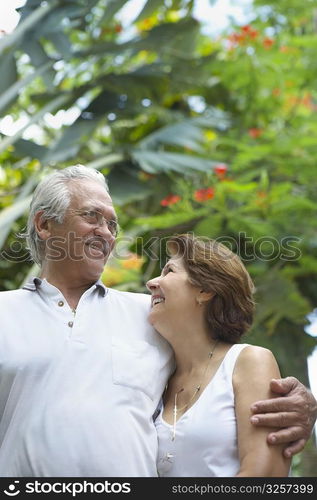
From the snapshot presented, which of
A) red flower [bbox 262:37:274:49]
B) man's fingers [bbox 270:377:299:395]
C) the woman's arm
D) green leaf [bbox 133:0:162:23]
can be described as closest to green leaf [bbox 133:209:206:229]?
green leaf [bbox 133:0:162:23]

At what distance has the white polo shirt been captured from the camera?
190 cm

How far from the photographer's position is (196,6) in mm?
6699

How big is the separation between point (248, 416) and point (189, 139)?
3936 mm

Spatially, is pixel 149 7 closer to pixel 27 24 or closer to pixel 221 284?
pixel 27 24

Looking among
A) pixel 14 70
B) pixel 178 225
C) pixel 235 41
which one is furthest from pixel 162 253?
pixel 235 41

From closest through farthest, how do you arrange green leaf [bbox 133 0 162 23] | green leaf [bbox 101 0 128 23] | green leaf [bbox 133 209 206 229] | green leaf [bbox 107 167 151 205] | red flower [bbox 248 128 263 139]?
green leaf [bbox 133 209 206 229] < green leaf [bbox 107 167 151 205] < green leaf [bbox 101 0 128 23] < green leaf [bbox 133 0 162 23] < red flower [bbox 248 128 263 139]

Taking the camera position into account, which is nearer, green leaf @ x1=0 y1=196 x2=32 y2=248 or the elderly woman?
the elderly woman

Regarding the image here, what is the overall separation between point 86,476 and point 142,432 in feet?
0.63

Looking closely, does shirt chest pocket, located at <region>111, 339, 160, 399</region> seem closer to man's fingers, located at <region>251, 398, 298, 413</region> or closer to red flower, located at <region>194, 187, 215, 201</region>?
man's fingers, located at <region>251, 398, 298, 413</region>

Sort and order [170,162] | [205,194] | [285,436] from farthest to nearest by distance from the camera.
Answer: [170,162], [205,194], [285,436]

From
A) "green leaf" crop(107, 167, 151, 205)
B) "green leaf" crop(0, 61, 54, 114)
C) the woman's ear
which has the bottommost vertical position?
"green leaf" crop(107, 167, 151, 205)

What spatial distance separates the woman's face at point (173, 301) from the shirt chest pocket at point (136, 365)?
80mm

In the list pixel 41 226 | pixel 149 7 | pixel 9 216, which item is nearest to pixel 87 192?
pixel 41 226

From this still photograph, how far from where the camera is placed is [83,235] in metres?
2.18
